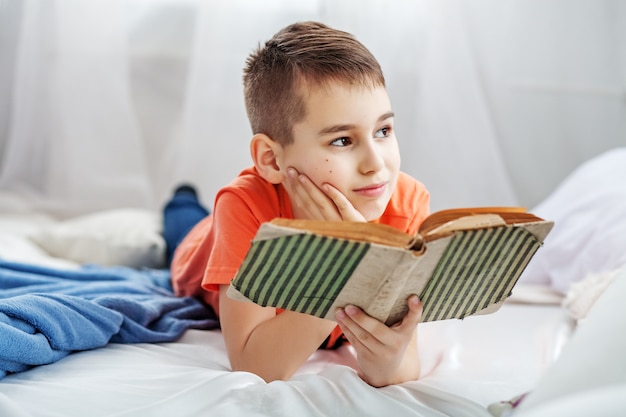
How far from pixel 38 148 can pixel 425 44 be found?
119 cm

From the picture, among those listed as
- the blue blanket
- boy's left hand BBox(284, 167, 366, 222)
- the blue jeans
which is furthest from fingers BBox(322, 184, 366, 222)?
the blue jeans

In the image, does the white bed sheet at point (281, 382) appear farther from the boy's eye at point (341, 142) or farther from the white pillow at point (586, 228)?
the boy's eye at point (341, 142)

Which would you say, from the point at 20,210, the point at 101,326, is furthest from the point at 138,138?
the point at 101,326

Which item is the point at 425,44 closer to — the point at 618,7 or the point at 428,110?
the point at 428,110

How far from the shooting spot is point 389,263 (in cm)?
80

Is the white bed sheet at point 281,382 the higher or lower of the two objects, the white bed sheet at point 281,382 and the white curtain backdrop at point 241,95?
the lower

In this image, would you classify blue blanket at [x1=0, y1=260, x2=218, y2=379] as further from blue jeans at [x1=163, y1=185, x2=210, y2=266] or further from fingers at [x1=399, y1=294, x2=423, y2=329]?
fingers at [x1=399, y1=294, x2=423, y2=329]

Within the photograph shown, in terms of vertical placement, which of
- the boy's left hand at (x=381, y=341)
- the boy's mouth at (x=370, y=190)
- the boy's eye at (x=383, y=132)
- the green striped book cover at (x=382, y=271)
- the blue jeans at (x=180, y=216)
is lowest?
the blue jeans at (x=180, y=216)

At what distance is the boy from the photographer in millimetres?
1042

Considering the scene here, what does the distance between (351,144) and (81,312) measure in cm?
45

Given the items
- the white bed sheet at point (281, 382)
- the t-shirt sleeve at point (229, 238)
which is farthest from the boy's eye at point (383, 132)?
the white bed sheet at point (281, 382)

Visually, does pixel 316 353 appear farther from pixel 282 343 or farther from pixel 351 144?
pixel 351 144

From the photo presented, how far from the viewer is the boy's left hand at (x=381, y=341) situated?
91 cm

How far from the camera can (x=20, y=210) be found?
2.22 meters
